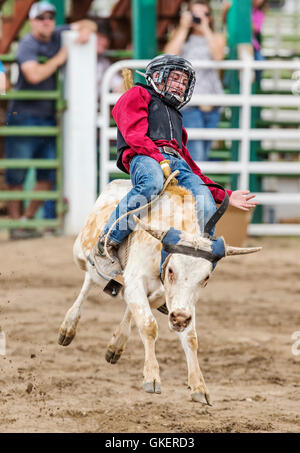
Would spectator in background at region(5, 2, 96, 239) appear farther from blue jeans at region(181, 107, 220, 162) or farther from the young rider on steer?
the young rider on steer

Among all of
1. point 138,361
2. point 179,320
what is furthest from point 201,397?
point 138,361

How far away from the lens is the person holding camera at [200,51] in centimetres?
937

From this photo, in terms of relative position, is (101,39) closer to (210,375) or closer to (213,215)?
(210,375)

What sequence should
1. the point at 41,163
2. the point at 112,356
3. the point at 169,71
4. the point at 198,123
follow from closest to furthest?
the point at 169,71, the point at 112,356, the point at 198,123, the point at 41,163

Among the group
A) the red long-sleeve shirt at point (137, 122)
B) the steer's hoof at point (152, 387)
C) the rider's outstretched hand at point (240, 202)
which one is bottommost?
the steer's hoof at point (152, 387)

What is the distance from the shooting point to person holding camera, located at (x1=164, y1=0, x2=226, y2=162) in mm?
9367

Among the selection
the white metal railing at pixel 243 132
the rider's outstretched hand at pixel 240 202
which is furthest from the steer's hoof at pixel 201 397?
the white metal railing at pixel 243 132

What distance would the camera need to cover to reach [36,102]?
1030cm

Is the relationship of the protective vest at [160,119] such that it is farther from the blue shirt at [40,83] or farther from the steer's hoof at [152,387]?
the blue shirt at [40,83]

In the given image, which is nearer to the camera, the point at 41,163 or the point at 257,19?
the point at 41,163

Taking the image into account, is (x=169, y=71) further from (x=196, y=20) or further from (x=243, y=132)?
(x=243, y=132)

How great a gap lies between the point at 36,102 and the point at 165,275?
6609mm

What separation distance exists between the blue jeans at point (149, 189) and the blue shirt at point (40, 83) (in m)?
5.48

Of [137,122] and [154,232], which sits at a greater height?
[137,122]
